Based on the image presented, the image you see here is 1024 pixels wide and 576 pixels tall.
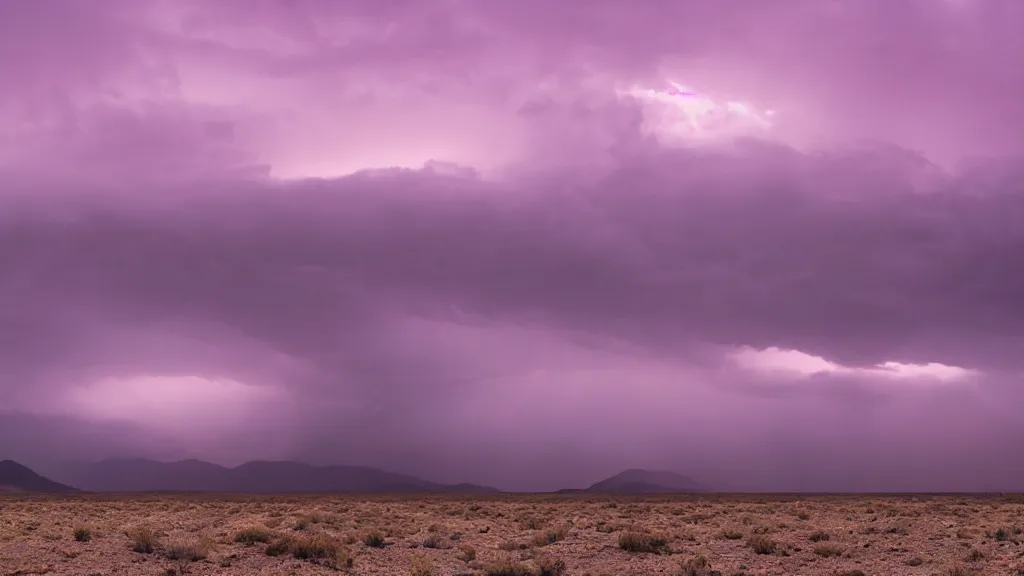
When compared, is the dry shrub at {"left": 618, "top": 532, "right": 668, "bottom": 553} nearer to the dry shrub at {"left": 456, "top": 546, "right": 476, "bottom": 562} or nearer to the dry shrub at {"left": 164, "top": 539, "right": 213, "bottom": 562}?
the dry shrub at {"left": 456, "top": 546, "right": 476, "bottom": 562}

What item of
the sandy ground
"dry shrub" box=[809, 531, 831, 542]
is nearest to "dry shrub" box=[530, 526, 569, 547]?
the sandy ground

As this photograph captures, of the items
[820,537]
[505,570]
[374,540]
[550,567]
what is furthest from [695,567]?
[374,540]

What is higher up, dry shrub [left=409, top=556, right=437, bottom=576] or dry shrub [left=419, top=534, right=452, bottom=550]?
dry shrub [left=419, top=534, right=452, bottom=550]

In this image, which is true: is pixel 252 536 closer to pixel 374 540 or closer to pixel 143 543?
pixel 143 543

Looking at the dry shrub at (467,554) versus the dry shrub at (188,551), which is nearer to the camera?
the dry shrub at (188,551)

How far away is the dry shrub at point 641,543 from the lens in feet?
108

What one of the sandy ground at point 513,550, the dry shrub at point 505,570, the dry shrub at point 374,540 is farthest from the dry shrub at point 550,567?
the dry shrub at point 374,540

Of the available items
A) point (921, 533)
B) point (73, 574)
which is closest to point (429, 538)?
point (73, 574)

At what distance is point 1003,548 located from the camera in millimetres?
31000

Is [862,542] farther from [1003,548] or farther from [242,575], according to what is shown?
[242,575]

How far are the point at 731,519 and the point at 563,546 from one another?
18620mm

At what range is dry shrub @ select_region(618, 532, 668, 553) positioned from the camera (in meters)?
32.9

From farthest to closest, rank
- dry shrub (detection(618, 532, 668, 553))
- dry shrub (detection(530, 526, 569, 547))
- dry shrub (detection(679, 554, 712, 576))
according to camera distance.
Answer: dry shrub (detection(530, 526, 569, 547)) → dry shrub (detection(618, 532, 668, 553)) → dry shrub (detection(679, 554, 712, 576))

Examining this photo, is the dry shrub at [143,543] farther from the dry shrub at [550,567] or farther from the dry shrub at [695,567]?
A: the dry shrub at [695,567]
